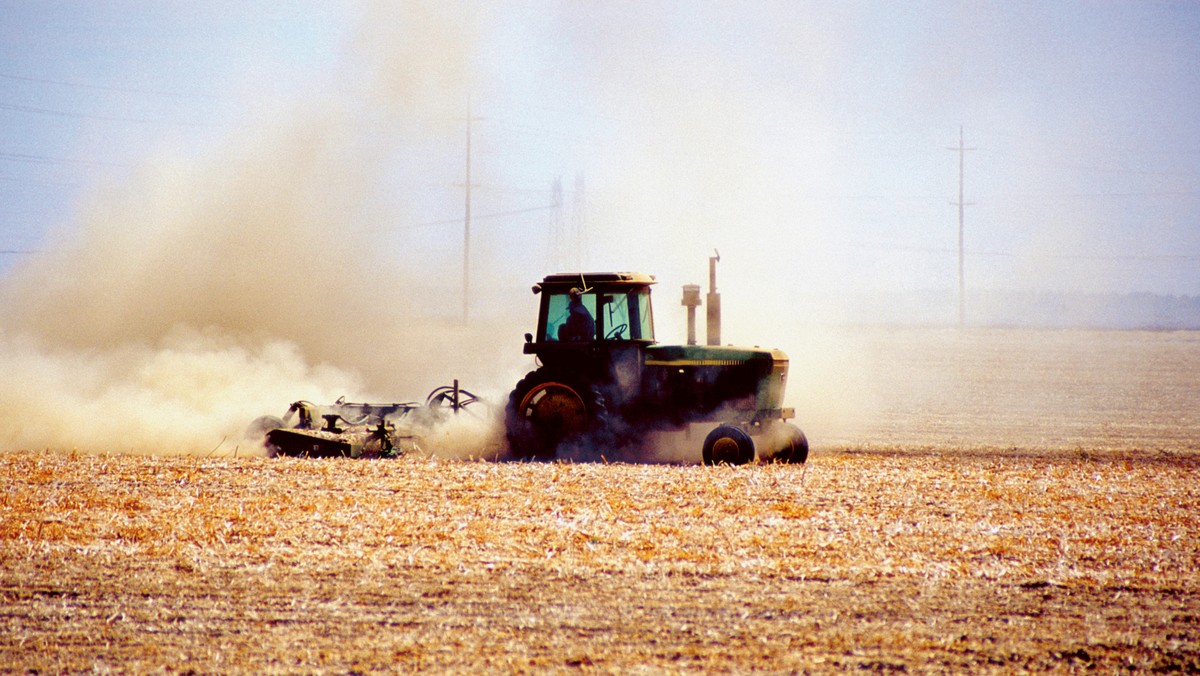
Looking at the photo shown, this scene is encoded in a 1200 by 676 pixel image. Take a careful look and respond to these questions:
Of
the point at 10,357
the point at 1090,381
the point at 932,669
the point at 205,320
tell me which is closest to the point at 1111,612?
the point at 932,669

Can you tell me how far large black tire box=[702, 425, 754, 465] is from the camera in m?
16.6

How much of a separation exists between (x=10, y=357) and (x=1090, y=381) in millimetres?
35938

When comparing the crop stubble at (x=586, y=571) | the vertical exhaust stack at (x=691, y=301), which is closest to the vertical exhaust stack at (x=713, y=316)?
the vertical exhaust stack at (x=691, y=301)

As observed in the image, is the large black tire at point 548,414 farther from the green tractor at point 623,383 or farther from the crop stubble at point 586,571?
the crop stubble at point 586,571

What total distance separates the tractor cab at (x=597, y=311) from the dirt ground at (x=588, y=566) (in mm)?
2148

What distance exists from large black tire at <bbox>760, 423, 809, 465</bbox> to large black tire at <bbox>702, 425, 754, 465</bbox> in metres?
0.91

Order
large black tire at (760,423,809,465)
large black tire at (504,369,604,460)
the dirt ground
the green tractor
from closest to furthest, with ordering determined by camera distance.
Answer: the dirt ground → large black tire at (504,369,604,460) → the green tractor → large black tire at (760,423,809,465)

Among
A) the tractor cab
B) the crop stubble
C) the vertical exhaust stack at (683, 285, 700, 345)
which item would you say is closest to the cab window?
the tractor cab

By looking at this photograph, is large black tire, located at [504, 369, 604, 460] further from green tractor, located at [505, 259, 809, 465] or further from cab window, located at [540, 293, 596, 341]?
cab window, located at [540, 293, 596, 341]

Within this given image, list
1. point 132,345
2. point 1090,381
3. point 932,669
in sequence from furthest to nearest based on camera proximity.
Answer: point 1090,381, point 132,345, point 932,669

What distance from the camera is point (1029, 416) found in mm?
30500

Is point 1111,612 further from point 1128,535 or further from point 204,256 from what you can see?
point 204,256

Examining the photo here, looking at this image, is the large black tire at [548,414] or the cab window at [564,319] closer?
the large black tire at [548,414]

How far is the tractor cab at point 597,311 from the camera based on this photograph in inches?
684
